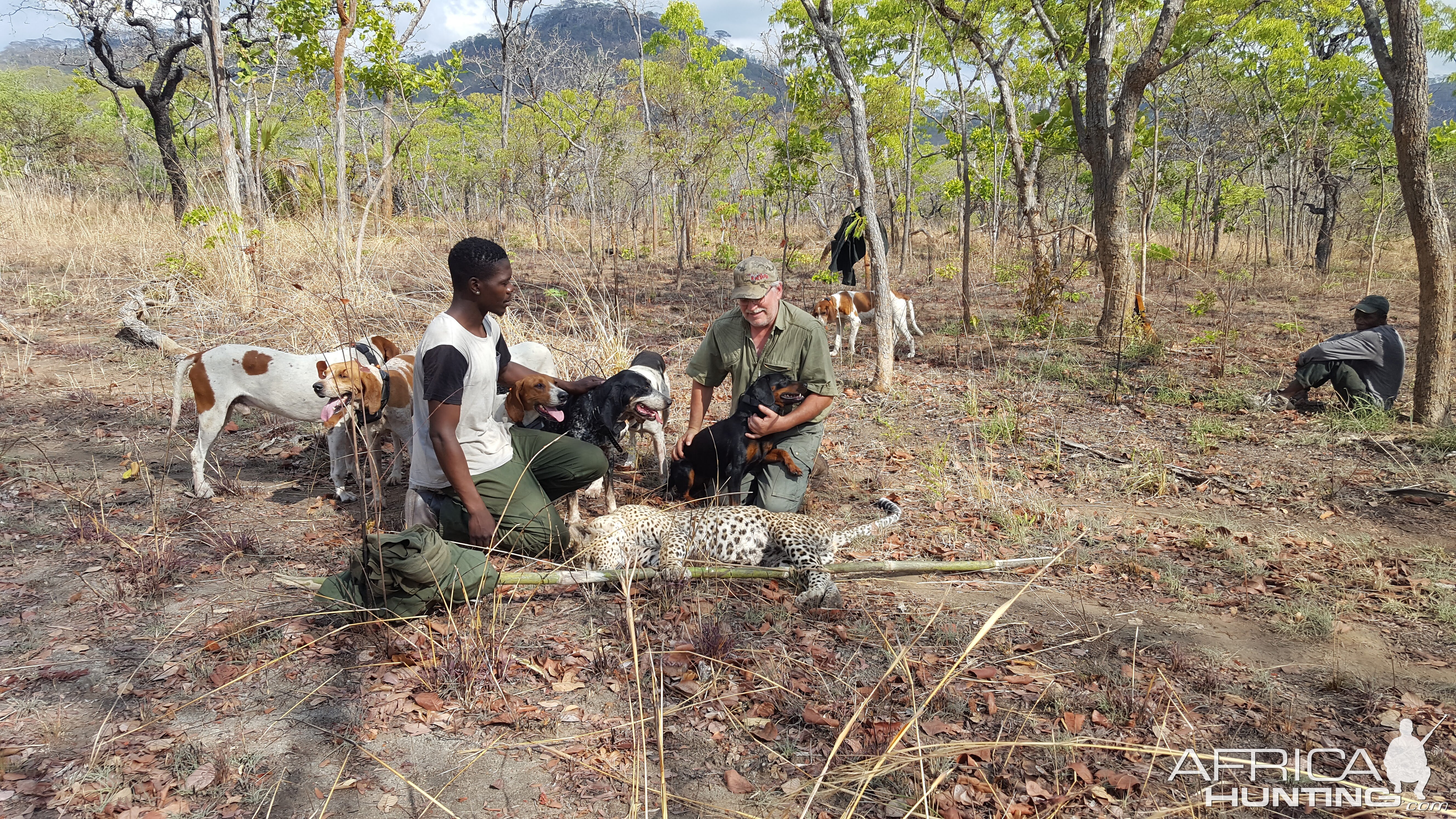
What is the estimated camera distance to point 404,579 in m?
3.14

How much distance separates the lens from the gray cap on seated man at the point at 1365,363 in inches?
279

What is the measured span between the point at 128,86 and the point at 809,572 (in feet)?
65.1

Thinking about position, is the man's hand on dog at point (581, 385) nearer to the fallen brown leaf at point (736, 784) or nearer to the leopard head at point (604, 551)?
the leopard head at point (604, 551)

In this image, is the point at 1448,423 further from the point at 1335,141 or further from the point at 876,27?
the point at 1335,141

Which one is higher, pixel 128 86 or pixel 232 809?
pixel 128 86

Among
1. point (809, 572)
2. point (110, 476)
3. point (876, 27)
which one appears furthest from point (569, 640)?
point (876, 27)

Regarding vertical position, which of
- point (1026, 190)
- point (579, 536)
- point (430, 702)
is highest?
point (1026, 190)

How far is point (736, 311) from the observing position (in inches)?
197

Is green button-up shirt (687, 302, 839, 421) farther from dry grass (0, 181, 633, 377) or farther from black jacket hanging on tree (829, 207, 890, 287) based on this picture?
black jacket hanging on tree (829, 207, 890, 287)

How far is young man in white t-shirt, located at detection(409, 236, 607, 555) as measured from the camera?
3449 mm

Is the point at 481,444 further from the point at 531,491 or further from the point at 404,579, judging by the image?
the point at 404,579

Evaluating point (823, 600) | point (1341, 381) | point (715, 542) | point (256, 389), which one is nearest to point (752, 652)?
point (823, 600)

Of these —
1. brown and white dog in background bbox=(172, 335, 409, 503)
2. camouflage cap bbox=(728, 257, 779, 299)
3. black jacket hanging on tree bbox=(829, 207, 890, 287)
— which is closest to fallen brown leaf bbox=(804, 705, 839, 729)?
camouflage cap bbox=(728, 257, 779, 299)

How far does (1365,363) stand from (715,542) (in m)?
7.05
